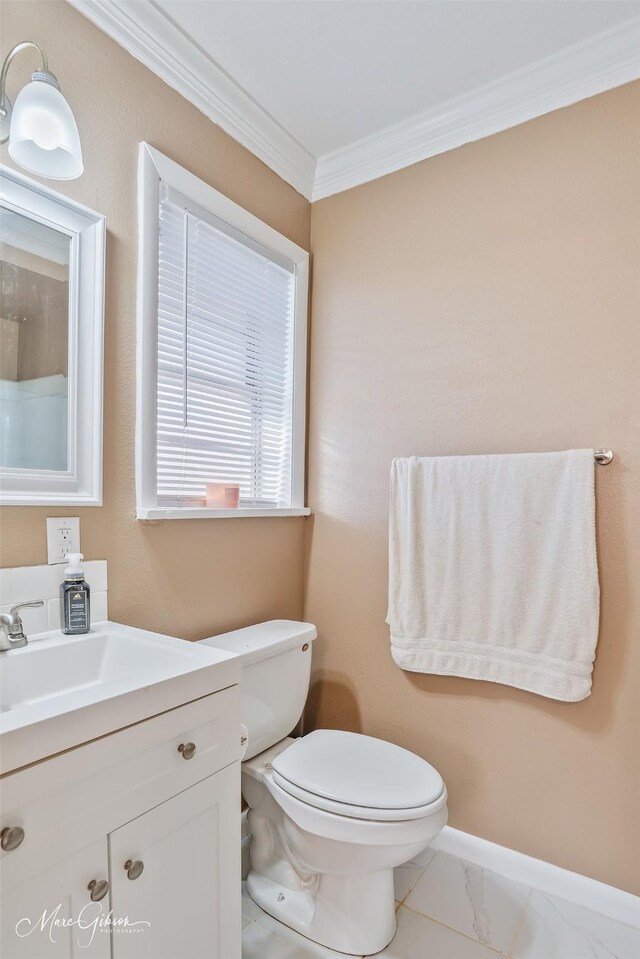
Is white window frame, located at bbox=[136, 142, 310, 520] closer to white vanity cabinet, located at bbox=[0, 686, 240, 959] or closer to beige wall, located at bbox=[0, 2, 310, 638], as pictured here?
beige wall, located at bbox=[0, 2, 310, 638]

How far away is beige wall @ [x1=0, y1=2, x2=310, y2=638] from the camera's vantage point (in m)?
1.22

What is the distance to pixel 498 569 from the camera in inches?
62.7

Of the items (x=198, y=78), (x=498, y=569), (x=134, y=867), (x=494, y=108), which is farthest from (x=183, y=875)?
(x=494, y=108)

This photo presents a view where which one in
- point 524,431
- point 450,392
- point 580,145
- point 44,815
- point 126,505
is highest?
point 580,145

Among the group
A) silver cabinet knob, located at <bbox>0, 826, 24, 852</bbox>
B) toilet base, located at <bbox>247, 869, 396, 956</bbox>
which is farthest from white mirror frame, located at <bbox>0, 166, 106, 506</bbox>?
toilet base, located at <bbox>247, 869, 396, 956</bbox>

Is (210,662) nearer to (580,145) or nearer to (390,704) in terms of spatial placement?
(390,704)

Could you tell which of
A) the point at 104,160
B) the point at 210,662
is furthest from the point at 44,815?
the point at 104,160

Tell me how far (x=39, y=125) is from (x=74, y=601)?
996 mm

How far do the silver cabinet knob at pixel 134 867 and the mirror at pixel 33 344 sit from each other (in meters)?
0.81

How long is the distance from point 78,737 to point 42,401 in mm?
765

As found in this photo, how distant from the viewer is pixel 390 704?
1.83 metres

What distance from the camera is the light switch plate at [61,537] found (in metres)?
1.21

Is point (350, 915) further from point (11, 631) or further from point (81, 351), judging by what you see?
point (81, 351)

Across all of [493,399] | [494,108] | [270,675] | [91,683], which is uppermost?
[494,108]
